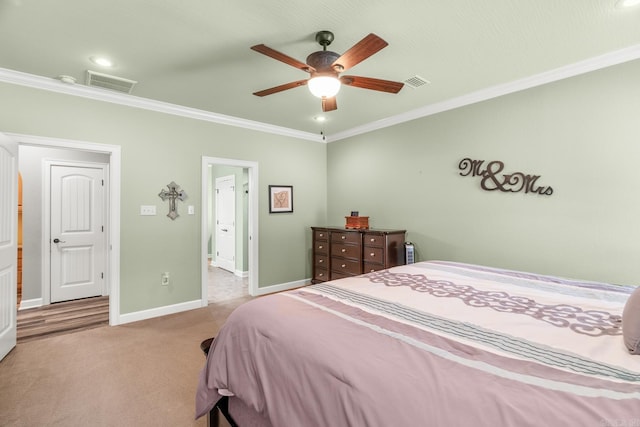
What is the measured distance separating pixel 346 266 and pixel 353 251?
0.27 m

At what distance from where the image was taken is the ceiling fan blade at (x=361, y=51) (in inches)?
68.1

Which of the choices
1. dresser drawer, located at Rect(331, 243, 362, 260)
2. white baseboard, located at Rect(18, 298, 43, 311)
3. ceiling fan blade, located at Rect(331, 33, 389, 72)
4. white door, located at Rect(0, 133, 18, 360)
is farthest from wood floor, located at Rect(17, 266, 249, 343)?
ceiling fan blade, located at Rect(331, 33, 389, 72)

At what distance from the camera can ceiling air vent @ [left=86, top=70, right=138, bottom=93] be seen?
280 cm

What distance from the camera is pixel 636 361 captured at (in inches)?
38.5

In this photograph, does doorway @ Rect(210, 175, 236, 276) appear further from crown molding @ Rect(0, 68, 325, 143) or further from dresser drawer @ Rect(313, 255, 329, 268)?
dresser drawer @ Rect(313, 255, 329, 268)

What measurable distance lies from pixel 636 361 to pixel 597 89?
2.61 m

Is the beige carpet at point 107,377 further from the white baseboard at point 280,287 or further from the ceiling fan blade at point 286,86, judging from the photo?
the ceiling fan blade at point 286,86

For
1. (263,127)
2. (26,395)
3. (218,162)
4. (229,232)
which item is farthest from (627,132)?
(229,232)

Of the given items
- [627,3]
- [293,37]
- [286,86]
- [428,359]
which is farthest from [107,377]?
[627,3]

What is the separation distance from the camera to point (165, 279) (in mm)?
3656

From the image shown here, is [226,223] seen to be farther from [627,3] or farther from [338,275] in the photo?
[627,3]

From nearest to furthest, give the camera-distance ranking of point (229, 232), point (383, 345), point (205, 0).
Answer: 1. point (383, 345)
2. point (205, 0)
3. point (229, 232)

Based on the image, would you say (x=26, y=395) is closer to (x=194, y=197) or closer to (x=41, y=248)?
(x=194, y=197)

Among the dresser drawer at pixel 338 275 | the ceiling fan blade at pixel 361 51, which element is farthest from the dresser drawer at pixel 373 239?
the ceiling fan blade at pixel 361 51
